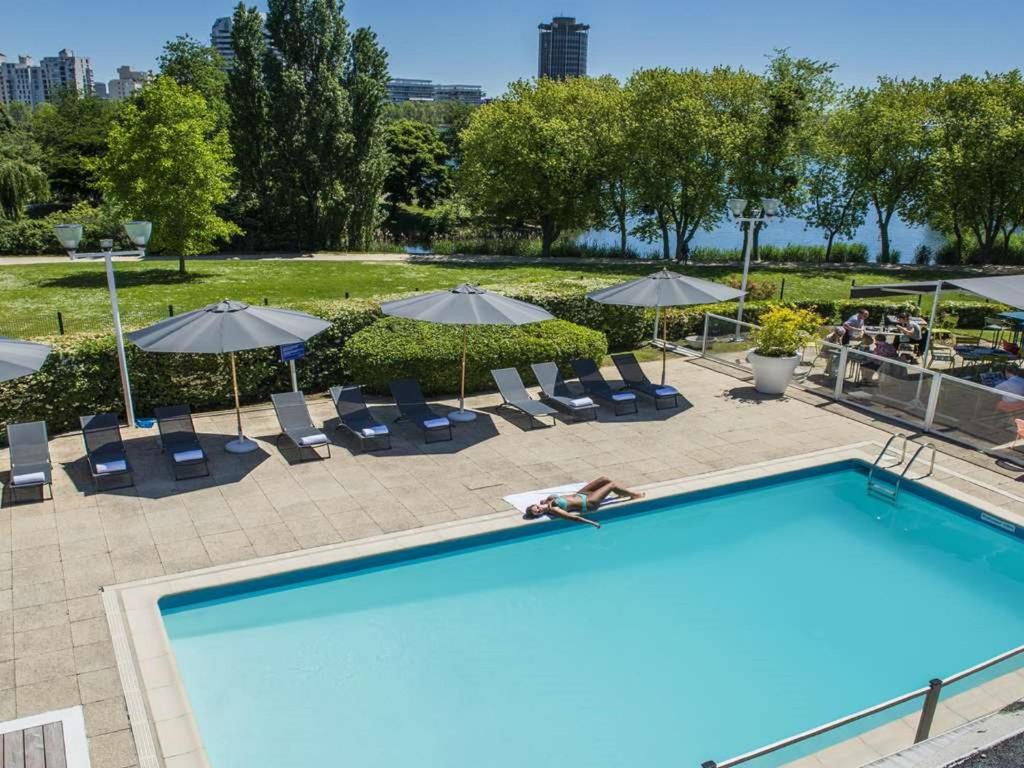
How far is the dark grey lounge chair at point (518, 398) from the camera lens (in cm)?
1292

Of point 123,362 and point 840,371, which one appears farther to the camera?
point 840,371

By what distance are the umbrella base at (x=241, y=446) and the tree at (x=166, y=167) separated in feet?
61.2

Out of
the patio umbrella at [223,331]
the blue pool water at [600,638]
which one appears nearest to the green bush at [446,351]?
the patio umbrella at [223,331]

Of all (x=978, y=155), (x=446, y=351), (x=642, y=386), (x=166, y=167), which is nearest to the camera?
(x=446, y=351)

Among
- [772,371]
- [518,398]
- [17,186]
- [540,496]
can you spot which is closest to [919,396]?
[772,371]

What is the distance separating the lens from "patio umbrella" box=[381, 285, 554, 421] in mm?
11883

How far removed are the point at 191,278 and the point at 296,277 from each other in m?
3.86

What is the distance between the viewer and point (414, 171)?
2276 inches

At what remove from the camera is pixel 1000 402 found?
12.0 meters

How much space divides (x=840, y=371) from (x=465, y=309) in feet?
24.9

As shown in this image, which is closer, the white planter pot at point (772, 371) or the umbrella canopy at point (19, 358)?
the umbrella canopy at point (19, 358)

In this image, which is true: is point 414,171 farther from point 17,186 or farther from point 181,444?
point 181,444

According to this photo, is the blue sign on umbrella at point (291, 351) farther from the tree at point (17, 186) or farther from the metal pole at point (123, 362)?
the tree at point (17, 186)

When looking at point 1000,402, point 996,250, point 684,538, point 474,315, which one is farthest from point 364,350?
point 996,250
